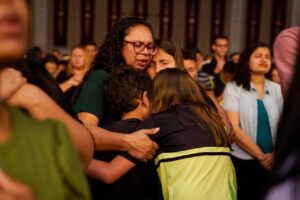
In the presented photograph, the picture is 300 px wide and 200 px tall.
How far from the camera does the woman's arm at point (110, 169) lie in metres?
2.48

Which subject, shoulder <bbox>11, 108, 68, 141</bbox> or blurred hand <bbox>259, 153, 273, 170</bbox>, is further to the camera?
blurred hand <bbox>259, 153, 273, 170</bbox>

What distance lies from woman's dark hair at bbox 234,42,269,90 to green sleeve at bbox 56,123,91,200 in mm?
3239

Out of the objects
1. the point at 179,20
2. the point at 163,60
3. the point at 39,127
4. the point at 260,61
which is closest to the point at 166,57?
the point at 163,60

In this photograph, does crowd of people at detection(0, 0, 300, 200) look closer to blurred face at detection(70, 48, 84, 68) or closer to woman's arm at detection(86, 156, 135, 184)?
woman's arm at detection(86, 156, 135, 184)

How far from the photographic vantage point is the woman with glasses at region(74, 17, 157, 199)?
8.66 feet

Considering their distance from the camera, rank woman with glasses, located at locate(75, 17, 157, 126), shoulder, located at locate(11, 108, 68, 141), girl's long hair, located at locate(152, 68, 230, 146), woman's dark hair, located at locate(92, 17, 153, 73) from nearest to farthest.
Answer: shoulder, located at locate(11, 108, 68, 141)
girl's long hair, located at locate(152, 68, 230, 146)
woman with glasses, located at locate(75, 17, 157, 126)
woman's dark hair, located at locate(92, 17, 153, 73)

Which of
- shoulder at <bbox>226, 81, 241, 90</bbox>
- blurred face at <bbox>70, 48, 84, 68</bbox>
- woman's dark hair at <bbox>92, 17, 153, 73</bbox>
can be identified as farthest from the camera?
blurred face at <bbox>70, 48, 84, 68</bbox>

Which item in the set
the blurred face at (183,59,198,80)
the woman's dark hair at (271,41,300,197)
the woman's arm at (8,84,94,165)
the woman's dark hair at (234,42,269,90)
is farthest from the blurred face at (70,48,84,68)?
the woman's dark hair at (271,41,300,197)

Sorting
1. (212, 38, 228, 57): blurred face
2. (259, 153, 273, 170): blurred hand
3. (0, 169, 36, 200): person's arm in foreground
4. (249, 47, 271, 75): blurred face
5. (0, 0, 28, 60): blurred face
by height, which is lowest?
(259, 153, 273, 170): blurred hand

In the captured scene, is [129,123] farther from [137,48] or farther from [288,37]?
[288,37]

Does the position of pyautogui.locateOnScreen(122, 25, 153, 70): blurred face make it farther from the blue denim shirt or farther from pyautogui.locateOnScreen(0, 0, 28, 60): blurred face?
pyautogui.locateOnScreen(0, 0, 28, 60): blurred face

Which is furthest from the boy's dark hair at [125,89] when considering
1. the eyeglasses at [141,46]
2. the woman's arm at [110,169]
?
the woman's arm at [110,169]

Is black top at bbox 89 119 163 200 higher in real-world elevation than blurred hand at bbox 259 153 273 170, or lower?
higher

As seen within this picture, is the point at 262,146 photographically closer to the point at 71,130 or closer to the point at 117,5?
the point at 71,130
